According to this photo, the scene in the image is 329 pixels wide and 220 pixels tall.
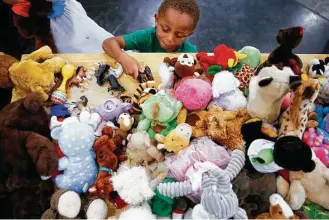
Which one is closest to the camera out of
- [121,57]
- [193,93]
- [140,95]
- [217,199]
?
[217,199]

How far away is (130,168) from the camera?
1.05m

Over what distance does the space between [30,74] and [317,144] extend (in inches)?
33.5

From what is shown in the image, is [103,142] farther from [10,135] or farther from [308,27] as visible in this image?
[308,27]

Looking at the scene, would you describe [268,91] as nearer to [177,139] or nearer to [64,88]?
[177,139]

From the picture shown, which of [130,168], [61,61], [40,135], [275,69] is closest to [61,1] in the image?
[61,61]

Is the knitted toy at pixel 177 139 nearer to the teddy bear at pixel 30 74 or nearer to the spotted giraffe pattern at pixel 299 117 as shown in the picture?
the spotted giraffe pattern at pixel 299 117

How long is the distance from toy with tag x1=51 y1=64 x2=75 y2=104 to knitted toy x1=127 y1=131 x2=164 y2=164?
272 millimetres

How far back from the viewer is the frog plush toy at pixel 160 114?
1050mm

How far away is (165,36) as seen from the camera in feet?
4.10

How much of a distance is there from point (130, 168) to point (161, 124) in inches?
5.9

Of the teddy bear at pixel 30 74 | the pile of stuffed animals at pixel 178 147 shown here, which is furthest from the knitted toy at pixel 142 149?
the teddy bear at pixel 30 74

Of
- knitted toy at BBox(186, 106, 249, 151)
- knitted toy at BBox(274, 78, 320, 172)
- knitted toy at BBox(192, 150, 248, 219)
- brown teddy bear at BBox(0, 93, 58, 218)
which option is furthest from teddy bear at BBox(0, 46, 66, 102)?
knitted toy at BBox(274, 78, 320, 172)

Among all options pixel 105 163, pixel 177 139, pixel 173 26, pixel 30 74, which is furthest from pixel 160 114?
pixel 30 74

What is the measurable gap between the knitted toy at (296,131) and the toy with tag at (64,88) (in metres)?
0.66
